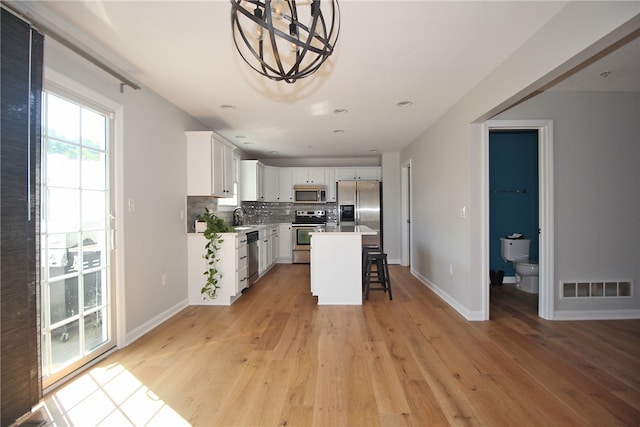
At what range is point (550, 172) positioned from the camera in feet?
10.1

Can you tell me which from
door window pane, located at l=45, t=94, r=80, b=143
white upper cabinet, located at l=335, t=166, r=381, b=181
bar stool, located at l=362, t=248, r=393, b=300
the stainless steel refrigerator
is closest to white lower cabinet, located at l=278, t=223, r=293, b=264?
the stainless steel refrigerator

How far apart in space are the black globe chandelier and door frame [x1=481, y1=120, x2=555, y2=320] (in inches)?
81.6

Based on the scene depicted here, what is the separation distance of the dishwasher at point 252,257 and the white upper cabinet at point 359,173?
266 cm

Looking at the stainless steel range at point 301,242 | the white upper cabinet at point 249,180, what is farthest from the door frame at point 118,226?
the stainless steel range at point 301,242

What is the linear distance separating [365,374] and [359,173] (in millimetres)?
5004

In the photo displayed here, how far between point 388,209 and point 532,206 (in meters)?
2.47

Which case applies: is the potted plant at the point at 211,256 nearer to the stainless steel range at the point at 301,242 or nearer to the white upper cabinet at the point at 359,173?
the stainless steel range at the point at 301,242

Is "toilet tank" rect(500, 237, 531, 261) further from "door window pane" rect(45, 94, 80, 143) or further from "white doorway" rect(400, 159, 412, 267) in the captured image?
"door window pane" rect(45, 94, 80, 143)

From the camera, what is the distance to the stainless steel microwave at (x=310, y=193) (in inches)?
258

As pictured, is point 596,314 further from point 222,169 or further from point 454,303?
point 222,169

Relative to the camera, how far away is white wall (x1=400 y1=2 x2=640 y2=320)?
1.65 meters

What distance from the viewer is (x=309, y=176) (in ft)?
22.0


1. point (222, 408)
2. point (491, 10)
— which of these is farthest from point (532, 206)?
Result: point (222, 408)

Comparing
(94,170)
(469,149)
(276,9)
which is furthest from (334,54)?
A: (94,170)
